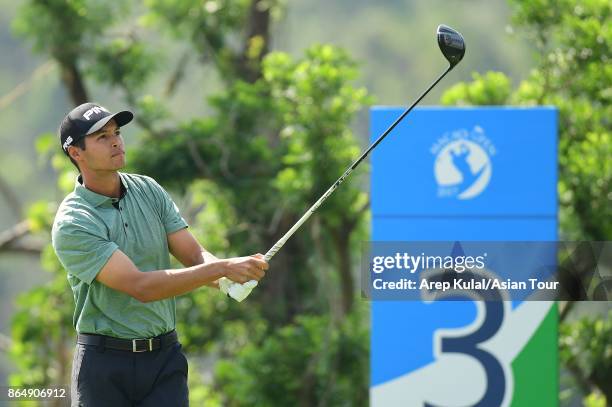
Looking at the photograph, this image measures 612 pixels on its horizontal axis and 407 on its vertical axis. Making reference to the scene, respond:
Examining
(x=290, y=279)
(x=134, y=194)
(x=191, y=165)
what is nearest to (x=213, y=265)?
(x=134, y=194)

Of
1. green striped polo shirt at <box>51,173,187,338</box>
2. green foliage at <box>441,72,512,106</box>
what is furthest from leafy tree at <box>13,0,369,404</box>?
green striped polo shirt at <box>51,173,187,338</box>

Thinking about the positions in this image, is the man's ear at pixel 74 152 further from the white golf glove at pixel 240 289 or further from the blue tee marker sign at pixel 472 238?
the blue tee marker sign at pixel 472 238

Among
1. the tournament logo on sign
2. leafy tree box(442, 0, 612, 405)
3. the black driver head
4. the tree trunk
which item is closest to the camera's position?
the black driver head

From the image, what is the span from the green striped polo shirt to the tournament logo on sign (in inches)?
78.0

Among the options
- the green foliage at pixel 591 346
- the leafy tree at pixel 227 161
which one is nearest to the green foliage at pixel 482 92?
the leafy tree at pixel 227 161

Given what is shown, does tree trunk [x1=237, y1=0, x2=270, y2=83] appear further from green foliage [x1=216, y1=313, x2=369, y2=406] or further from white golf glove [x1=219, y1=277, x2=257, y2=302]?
white golf glove [x1=219, y1=277, x2=257, y2=302]

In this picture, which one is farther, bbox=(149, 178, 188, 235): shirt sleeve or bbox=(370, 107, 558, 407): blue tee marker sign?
bbox=(370, 107, 558, 407): blue tee marker sign

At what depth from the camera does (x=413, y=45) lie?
46.0 metres

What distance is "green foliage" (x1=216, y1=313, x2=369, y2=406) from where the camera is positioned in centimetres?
901

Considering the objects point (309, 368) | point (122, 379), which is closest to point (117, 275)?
point (122, 379)

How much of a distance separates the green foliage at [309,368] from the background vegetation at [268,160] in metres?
0.01

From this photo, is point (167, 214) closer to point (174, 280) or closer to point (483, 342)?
point (174, 280)

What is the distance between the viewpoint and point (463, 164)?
613 cm

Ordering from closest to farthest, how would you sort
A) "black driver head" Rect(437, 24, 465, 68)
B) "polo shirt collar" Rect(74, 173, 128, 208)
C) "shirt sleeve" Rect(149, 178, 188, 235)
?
"polo shirt collar" Rect(74, 173, 128, 208), "shirt sleeve" Rect(149, 178, 188, 235), "black driver head" Rect(437, 24, 465, 68)
